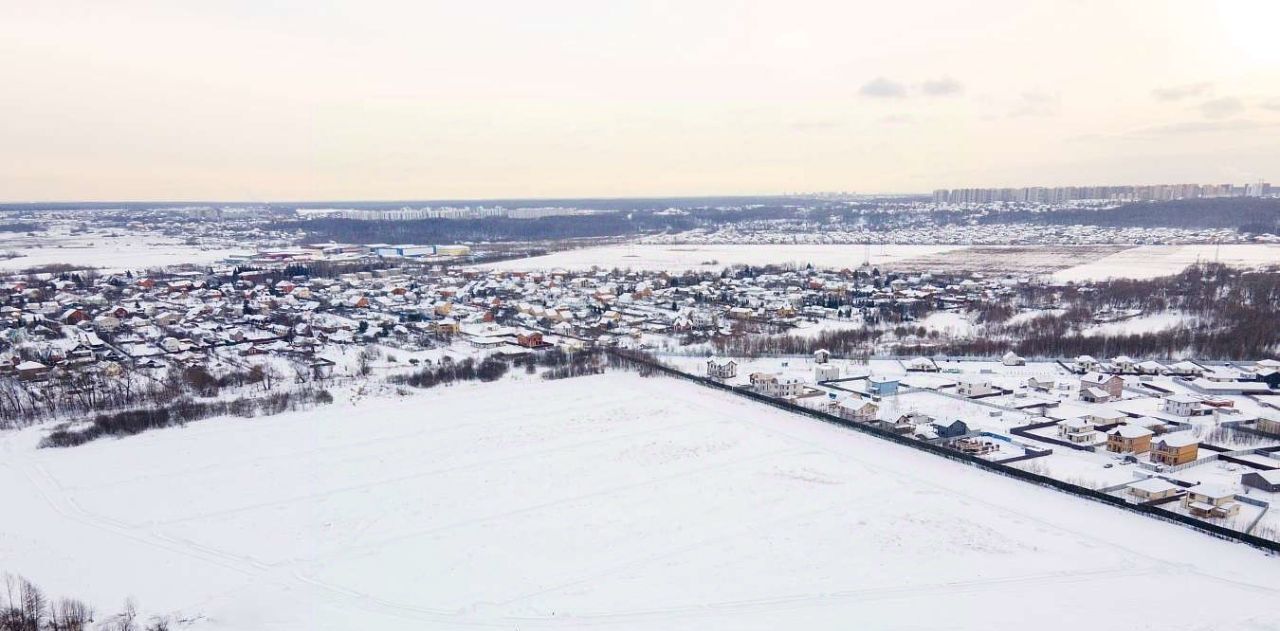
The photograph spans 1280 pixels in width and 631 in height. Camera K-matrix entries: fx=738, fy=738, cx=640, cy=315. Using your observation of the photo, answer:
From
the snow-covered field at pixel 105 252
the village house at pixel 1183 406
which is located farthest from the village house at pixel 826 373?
the snow-covered field at pixel 105 252

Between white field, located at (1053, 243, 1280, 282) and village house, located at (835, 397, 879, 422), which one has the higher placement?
white field, located at (1053, 243, 1280, 282)

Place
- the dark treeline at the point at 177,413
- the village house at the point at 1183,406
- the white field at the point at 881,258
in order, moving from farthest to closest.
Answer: the white field at the point at 881,258
the village house at the point at 1183,406
the dark treeline at the point at 177,413

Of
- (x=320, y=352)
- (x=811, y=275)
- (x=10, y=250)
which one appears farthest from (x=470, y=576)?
(x=10, y=250)

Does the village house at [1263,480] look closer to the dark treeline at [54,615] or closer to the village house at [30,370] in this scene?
the dark treeline at [54,615]

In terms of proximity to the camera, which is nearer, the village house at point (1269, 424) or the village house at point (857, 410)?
the village house at point (1269, 424)

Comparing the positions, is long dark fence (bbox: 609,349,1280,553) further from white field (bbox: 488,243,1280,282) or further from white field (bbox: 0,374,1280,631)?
white field (bbox: 488,243,1280,282)

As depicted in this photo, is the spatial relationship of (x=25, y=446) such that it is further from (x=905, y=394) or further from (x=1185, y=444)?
(x=1185, y=444)

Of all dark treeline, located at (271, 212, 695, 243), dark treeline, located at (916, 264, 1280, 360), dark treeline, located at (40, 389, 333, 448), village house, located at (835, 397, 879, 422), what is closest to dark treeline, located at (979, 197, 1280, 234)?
dark treeline, located at (271, 212, 695, 243)
